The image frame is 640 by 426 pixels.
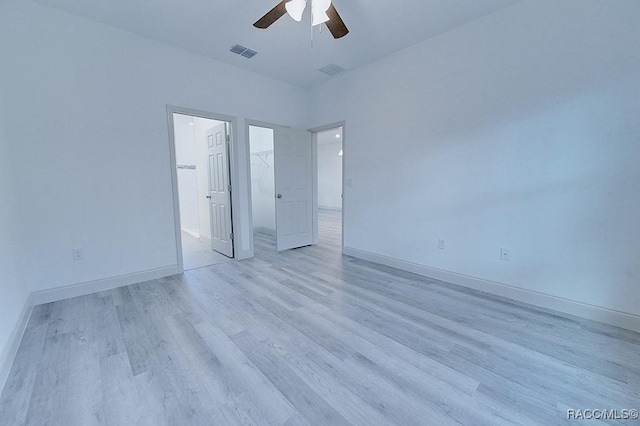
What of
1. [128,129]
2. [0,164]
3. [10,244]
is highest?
[128,129]

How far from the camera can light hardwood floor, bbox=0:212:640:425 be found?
51.9 inches

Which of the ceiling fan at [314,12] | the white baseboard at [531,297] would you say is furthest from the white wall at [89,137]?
the white baseboard at [531,297]

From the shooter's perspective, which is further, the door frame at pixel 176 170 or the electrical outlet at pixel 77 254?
the door frame at pixel 176 170

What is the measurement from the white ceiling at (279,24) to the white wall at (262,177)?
2.63 m

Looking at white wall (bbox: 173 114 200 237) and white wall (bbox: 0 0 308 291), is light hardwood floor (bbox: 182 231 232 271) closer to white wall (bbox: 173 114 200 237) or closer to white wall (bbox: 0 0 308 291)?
white wall (bbox: 0 0 308 291)

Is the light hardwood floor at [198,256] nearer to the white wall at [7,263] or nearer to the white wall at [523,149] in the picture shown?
the white wall at [7,263]

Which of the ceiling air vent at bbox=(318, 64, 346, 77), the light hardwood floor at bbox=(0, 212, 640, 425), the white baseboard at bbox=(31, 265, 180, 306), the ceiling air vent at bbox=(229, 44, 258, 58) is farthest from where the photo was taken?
the ceiling air vent at bbox=(318, 64, 346, 77)

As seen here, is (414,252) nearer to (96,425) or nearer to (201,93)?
(96,425)

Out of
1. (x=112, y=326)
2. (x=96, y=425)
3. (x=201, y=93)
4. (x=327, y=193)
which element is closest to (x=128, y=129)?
(x=201, y=93)

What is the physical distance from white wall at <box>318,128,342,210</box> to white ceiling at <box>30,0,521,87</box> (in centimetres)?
676

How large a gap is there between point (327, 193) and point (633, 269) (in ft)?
29.9

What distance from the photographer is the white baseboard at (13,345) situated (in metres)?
1.54

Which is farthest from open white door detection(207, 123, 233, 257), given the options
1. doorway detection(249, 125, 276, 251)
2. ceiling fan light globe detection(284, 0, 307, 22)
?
ceiling fan light globe detection(284, 0, 307, 22)

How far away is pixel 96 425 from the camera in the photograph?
48.5 inches
